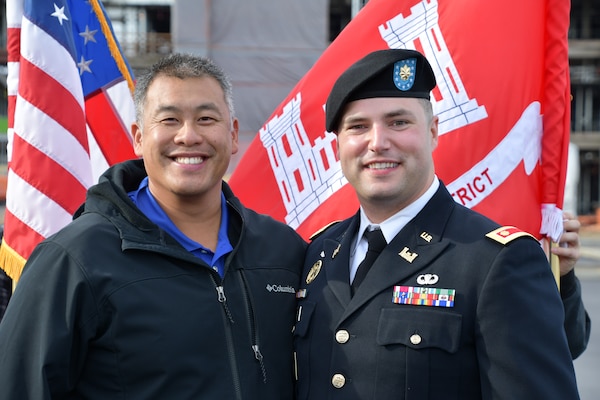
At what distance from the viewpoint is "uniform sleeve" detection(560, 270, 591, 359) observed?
7.72ft

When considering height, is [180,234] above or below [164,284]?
above

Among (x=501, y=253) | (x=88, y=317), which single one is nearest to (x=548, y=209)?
(x=501, y=253)

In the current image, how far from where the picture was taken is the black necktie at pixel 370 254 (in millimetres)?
1989

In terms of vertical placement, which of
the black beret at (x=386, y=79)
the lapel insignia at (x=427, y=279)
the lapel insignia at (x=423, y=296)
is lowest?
the lapel insignia at (x=423, y=296)

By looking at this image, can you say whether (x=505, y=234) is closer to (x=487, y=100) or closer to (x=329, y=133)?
(x=487, y=100)

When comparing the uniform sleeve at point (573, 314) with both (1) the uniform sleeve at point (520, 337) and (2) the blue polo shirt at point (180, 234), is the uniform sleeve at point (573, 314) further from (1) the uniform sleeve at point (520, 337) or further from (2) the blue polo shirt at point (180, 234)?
(2) the blue polo shirt at point (180, 234)

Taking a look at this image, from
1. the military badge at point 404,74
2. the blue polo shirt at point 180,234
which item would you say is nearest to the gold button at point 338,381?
the blue polo shirt at point 180,234

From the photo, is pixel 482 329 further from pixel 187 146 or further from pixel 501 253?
pixel 187 146

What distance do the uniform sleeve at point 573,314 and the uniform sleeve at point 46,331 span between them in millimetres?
1611

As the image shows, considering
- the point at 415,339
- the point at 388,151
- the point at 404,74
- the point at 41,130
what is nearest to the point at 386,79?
the point at 404,74

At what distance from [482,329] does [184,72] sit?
3.70 feet

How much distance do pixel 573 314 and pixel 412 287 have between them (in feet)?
2.71

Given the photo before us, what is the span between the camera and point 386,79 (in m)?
1.96

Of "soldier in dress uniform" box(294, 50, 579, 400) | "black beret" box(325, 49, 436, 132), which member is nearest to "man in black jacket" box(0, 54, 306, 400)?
"soldier in dress uniform" box(294, 50, 579, 400)
